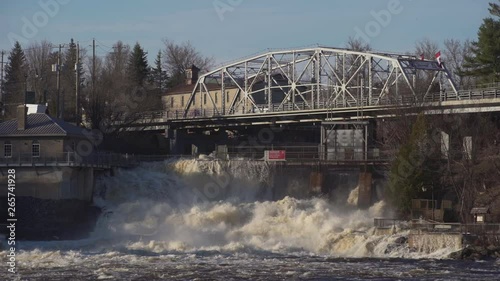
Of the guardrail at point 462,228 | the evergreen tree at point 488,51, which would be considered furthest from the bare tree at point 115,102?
the guardrail at point 462,228

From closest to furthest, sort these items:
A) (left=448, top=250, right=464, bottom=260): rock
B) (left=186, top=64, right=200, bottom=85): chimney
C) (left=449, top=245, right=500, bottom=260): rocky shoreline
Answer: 1. (left=449, top=245, right=500, bottom=260): rocky shoreline
2. (left=448, top=250, right=464, bottom=260): rock
3. (left=186, top=64, right=200, bottom=85): chimney

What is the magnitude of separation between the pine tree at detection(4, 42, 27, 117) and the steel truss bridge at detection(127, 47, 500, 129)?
23.0 m

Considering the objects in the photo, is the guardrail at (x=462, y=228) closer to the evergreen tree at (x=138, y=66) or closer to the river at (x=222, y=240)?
the river at (x=222, y=240)

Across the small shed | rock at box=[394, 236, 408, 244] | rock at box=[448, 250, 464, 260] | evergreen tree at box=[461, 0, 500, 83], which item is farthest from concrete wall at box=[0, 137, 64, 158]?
evergreen tree at box=[461, 0, 500, 83]

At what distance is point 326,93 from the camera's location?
126 metres

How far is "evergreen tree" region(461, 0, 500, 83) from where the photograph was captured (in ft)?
317

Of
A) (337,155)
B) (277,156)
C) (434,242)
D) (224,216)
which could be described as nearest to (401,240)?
(434,242)

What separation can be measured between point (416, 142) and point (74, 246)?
2759 cm

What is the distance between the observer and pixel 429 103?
286ft

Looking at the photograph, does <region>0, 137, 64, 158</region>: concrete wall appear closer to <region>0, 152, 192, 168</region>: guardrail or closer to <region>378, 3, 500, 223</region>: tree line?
<region>0, 152, 192, 168</region>: guardrail

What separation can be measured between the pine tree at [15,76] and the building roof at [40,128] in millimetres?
Answer: 48590

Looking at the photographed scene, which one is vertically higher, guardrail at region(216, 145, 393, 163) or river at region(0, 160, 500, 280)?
guardrail at region(216, 145, 393, 163)

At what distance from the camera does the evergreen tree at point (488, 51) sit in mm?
96750

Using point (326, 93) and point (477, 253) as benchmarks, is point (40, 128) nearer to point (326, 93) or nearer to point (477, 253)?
point (477, 253)
